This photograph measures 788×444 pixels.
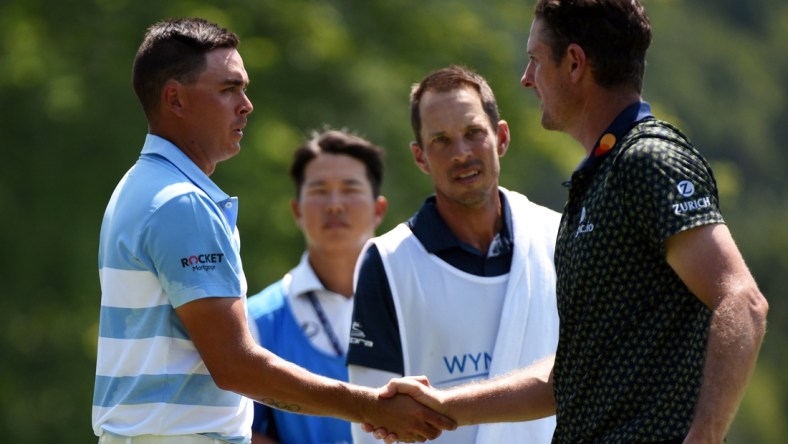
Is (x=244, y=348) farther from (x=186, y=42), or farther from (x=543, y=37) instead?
(x=543, y=37)

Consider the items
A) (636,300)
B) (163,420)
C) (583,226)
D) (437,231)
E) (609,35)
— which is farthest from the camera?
(437,231)

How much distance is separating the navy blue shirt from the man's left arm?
2.00 m

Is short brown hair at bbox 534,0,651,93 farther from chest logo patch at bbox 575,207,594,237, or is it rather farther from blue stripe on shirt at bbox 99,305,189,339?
blue stripe on shirt at bbox 99,305,189,339

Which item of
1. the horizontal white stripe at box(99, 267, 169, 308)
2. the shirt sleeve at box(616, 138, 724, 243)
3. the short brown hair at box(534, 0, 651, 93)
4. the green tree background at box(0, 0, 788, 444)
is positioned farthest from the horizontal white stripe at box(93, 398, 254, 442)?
the green tree background at box(0, 0, 788, 444)

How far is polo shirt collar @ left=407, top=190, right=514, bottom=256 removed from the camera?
5852mm

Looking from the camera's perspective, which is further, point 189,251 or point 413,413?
point 413,413

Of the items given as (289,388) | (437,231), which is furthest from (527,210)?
(289,388)

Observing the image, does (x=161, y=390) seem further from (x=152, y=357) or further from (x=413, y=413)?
(x=413, y=413)

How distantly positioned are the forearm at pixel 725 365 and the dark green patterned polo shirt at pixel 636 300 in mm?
183

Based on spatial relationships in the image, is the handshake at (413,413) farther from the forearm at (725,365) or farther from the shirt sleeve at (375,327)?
the forearm at (725,365)

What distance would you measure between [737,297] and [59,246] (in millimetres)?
12571

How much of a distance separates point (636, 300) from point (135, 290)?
1771 mm

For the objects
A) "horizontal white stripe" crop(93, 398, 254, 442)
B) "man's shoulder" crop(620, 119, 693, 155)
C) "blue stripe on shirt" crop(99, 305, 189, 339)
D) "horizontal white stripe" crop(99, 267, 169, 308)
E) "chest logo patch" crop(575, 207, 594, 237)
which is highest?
"man's shoulder" crop(620, 119, 693, 155)

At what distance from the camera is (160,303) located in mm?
4750
